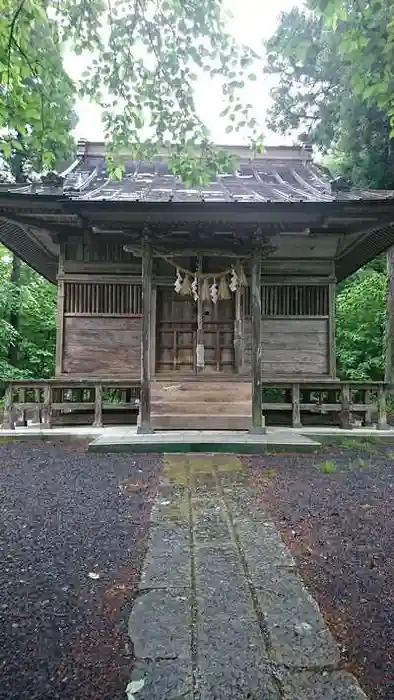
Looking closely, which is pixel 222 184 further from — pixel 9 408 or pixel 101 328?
pixel 9 408

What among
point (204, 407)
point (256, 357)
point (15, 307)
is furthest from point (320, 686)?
point (15, 307)

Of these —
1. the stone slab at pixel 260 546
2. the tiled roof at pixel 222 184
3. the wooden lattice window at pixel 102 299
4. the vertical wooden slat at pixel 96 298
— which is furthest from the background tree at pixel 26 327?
the stone slab at pixel 260 546

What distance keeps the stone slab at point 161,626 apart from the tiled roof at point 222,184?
170 inches

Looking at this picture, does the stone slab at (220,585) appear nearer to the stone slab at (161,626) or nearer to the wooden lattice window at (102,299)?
the stone slab at (161,626)

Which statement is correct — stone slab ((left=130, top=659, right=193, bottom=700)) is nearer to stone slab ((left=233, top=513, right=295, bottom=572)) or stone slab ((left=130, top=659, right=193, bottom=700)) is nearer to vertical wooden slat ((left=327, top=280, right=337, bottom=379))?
stone slab ((left=233, top=513, right=295, bottom=572))

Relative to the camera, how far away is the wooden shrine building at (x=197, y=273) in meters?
6.62

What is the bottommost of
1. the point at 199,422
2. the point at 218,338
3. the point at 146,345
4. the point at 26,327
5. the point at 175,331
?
the point at 199,422

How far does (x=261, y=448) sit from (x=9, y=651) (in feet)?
15.5

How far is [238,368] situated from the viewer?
8.12 m

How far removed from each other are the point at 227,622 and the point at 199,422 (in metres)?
5.29

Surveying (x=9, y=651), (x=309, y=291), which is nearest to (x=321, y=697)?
(x=9, y=651)

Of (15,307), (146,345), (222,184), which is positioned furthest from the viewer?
(15,307)

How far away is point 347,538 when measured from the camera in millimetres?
3178

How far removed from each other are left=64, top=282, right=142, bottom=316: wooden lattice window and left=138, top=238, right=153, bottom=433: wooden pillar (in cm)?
155
